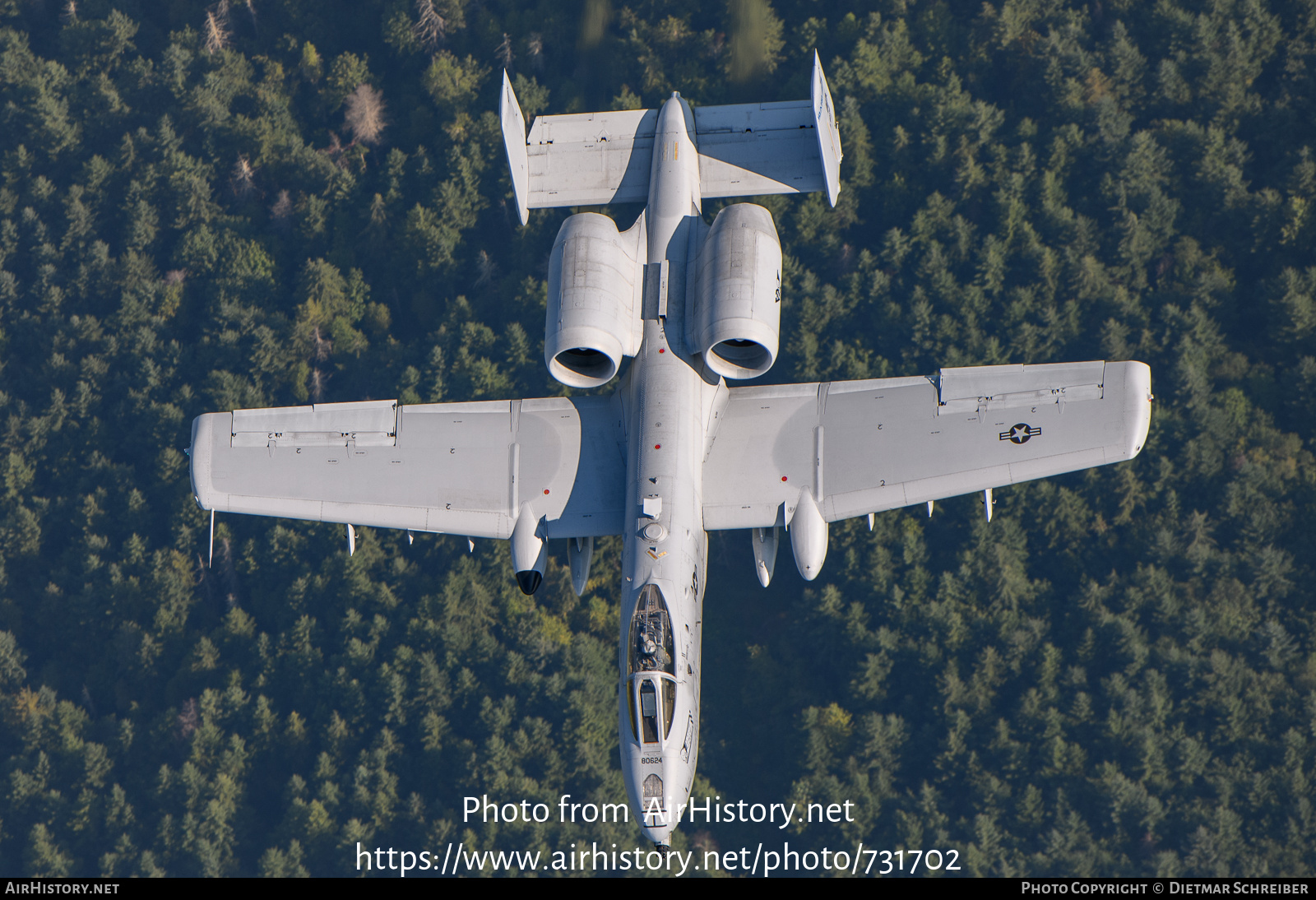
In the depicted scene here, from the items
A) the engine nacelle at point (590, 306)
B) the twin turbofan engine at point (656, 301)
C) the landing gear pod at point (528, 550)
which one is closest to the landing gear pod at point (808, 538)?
the twin turbofan engine at point (656, 301)

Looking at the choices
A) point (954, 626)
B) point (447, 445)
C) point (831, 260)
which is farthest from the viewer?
point (831, 260)

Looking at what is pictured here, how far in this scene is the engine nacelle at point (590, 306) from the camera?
3378cm

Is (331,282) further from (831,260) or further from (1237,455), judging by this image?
(1237,455)

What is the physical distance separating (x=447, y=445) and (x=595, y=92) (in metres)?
28.8

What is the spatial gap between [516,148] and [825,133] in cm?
809

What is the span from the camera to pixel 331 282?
60.1 meters

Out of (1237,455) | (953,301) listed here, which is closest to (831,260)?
(953,301)

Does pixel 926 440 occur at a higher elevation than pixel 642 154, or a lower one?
lower

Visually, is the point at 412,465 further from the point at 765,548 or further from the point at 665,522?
the point at 765,548

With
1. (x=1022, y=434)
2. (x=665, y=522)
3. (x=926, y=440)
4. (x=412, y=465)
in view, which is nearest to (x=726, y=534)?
(x=926, y=440)

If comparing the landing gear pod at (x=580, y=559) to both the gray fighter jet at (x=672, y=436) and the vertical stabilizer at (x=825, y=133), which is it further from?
the vertical stabilizer at (x=825, y=133)

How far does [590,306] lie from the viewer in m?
33.9

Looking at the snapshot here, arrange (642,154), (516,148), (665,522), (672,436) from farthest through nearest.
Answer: (642,154) → (516,148) → (672,436) → (665,522)

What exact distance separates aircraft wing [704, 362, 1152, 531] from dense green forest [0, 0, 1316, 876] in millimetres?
19218
